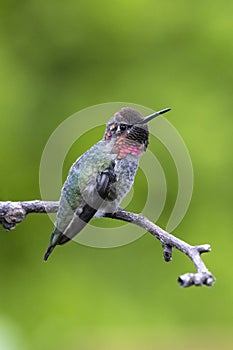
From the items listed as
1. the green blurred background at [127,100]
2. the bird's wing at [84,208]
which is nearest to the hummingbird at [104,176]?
the bird's wing at [84,208]

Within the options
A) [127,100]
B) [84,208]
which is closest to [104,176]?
[84,208]

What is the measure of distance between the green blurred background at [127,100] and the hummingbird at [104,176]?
559 centimetres

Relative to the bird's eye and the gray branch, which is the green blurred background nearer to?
the gray branch

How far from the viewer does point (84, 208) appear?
128 cm

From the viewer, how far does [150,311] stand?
7.64m

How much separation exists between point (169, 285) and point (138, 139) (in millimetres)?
6583

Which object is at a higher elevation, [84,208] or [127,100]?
[84,208]

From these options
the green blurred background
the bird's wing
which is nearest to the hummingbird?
the bird's wing

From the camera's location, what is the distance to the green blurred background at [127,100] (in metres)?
7.27

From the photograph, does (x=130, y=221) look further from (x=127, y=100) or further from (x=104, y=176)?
(x=127, y=100)

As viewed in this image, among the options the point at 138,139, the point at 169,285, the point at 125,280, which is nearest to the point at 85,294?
the point at 125,280

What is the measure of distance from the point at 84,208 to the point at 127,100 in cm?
602

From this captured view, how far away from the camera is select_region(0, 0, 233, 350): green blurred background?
23.9 ft

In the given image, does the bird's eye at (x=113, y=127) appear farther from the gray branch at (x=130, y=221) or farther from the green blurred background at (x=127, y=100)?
the green blurred background at (x=127, y=100)
